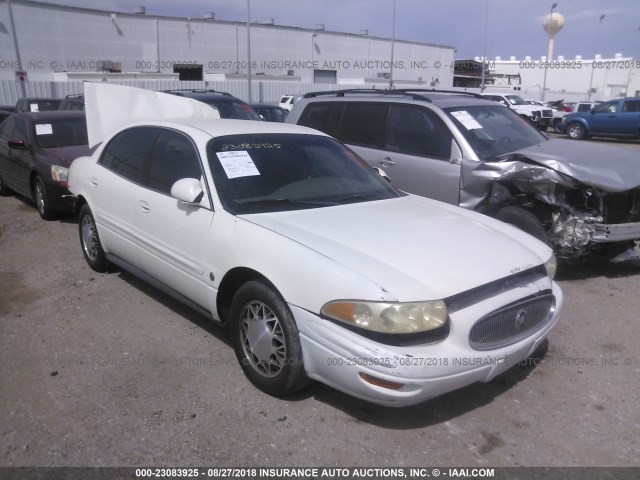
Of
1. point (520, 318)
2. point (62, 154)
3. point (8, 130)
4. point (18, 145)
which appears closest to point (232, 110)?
point (8, 130)

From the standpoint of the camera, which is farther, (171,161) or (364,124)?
(364,124)

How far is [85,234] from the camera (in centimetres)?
546

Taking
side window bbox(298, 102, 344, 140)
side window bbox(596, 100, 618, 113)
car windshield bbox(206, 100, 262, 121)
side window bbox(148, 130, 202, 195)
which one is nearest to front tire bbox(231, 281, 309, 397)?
side window bbox(148, 130, 202, 195)

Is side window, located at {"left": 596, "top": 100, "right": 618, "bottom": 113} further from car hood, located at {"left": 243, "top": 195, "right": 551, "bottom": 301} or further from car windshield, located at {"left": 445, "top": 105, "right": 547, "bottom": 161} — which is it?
car hood, located at {"left": 243, "top": 195, "right": 551, "bottom": 301}

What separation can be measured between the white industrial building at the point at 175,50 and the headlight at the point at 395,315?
29.5 metres

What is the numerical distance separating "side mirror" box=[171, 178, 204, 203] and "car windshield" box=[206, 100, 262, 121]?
8.15 m

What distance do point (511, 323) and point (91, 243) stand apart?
4119 mm

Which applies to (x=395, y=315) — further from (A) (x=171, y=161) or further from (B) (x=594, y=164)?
(B) (x=594, y=164)

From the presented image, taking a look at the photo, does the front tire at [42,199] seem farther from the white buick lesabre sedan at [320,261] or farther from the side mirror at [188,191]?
the side mirror at [188,191]

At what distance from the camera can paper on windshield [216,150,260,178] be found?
12.4 feet

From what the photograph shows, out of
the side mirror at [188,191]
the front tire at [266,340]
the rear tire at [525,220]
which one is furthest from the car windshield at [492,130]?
the front tire at [266,340]

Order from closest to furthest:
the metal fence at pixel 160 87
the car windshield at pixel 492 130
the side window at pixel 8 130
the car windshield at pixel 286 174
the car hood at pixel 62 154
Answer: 1. the car windshield at pixel 286 174
2. the car windshield at pixel 492 130
3. the car hood at pixel 62 154
4. the side window at pixel 8 130
5. the metal fence at pixel 160 87

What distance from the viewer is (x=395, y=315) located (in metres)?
2.70

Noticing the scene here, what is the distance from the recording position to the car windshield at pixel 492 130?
5.76 meters
